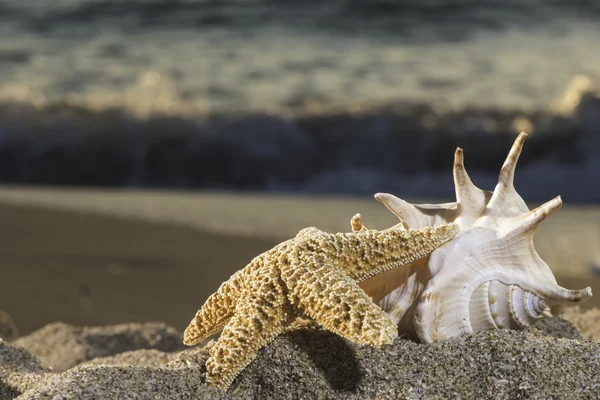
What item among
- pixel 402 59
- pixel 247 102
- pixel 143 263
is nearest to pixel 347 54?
pixel 402 59

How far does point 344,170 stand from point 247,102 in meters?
2.00

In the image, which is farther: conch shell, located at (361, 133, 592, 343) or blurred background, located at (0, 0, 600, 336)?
blurred background, located at (0, 0, 600, 336)

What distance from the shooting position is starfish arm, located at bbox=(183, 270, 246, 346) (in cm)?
232

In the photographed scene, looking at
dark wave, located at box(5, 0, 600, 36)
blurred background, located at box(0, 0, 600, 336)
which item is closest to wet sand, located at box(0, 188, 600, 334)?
blurred background, located at box(0, 0, 600, 336)

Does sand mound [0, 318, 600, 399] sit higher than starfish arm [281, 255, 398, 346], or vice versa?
starfish arm [281, 255, 398, 346]

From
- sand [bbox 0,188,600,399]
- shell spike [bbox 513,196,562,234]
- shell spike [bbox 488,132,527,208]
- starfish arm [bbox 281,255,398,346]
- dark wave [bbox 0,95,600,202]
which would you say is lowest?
dark wave [bbox 0,95,600,202]

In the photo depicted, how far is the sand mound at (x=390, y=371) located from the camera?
2164mm

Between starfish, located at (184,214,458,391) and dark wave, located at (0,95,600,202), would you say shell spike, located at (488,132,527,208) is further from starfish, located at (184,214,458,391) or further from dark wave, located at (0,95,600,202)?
dark wave, located at (0,95,600,202)

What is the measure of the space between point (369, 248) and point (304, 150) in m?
7.88

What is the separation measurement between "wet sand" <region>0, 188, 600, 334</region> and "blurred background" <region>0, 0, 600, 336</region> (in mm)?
228

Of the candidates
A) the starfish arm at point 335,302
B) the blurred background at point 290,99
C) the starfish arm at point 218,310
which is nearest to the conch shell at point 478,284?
the starfish arm at point 335,302

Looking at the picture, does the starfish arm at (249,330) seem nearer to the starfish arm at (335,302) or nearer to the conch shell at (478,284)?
the starfish arm at (335,302)

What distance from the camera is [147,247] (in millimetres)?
6000

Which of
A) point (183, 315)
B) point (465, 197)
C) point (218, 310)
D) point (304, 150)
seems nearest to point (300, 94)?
point (304, 150)
